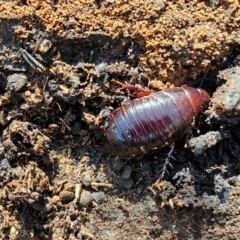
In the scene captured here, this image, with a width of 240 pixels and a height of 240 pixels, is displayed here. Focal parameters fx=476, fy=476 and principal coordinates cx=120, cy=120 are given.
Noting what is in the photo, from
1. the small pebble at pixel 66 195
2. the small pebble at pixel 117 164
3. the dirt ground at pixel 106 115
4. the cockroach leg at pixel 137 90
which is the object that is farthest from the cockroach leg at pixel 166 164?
the small pebble at pixel 66 195

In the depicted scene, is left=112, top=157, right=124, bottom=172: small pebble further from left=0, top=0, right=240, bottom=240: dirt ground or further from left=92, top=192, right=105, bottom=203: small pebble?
left=92, top=192, right=105, bottom=203: small pebble

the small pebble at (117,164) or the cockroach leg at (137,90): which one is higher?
the cockroach leg at (137,90)

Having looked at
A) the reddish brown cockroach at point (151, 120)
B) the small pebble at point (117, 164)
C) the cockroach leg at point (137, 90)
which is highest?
the cockroach leg at point (137, 90)

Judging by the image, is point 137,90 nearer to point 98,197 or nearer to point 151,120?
point 151,120

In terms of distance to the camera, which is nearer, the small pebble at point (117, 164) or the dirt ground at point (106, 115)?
the dirt ground at point (106, 115)

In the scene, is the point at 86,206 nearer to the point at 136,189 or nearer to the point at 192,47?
the point at 136,189

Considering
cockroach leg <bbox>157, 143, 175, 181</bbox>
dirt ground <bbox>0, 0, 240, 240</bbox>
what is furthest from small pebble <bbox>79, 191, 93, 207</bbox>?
cockroach leg <bbox>157, 143, 175, 181</bbox>

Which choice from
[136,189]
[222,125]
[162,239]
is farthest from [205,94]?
[162,239]

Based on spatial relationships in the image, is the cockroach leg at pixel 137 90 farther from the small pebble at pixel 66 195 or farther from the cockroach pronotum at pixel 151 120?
the small pebble at pixel 66 195
